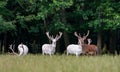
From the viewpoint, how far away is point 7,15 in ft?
80.8

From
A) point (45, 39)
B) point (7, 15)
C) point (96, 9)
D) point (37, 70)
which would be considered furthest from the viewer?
point (45, 39)

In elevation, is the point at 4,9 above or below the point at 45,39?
above

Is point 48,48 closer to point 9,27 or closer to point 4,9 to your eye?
point 9,27

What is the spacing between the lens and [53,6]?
21.7 m

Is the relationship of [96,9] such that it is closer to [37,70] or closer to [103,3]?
[103,3]

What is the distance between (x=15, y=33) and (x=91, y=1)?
6160 millimetres

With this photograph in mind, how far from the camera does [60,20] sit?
24031mm

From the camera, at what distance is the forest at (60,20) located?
21.8 metres

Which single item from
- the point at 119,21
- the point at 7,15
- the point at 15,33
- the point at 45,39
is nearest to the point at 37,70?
the point at 119,21

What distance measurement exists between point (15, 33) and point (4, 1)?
4.09 m

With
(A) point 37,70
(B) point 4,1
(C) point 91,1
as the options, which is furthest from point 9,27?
(A) point 37,70

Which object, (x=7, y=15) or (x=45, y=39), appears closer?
(x=7, y=15)

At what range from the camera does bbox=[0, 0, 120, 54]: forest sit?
2178 cm

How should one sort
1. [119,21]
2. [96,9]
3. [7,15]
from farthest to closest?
[7,15]
[96,9]
[119,21]
